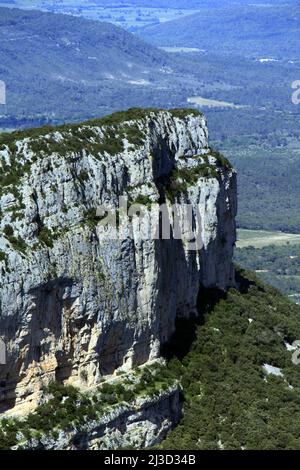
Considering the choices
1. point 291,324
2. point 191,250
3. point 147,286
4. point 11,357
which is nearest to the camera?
point 11,357

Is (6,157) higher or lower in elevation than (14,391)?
higher

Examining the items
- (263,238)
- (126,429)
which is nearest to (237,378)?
(126,429)

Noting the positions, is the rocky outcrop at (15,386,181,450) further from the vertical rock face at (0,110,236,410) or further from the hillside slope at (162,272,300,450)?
the vertical rock face at (0,110,236,410)

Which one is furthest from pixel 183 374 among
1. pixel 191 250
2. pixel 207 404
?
pixel 191 250

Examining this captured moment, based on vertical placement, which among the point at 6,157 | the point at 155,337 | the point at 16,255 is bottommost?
the point at 155,337

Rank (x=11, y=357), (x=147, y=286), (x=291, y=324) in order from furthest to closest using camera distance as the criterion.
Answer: (x=291, y=324) < (x=147, y=286) < (x=11, y=357)

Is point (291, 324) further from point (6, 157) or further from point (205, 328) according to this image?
point (6, 157)
